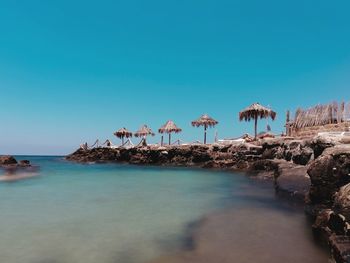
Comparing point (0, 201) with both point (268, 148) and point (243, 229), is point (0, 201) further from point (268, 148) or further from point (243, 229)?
point (268, 148)

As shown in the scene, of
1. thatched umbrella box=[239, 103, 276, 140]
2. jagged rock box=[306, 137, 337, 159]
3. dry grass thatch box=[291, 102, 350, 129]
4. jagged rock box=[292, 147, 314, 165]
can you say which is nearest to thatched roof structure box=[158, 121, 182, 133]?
thatched umbrella box=[239, 103, 276, 140]

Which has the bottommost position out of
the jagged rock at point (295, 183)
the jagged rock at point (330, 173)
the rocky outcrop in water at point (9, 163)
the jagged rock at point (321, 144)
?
the rocky outcrop in water at point (9, 163)

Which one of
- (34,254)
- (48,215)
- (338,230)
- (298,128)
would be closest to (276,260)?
(338,230)

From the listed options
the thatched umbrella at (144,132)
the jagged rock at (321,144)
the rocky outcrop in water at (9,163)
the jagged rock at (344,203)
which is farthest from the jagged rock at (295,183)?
the thatched umbrella at (144,132)

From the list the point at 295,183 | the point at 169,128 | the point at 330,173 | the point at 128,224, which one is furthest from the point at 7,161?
the point at 330,173

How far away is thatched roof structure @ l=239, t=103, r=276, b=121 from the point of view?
94.5 feet

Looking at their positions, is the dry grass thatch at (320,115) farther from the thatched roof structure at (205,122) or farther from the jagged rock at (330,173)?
the jagged rock at (330,173)

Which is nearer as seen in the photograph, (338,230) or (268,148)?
(338,230)

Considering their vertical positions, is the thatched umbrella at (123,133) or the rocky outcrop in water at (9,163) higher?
the thatched umbrella at (123,133)

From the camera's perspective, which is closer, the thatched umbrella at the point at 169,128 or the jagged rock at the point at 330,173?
the jagged rock at the point at 330,173

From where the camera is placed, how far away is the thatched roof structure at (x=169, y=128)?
131 ft

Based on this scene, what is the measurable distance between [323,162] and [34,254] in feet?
21.5

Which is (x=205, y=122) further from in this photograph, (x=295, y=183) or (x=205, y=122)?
(x=295, y=183)

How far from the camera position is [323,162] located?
7.12 m
